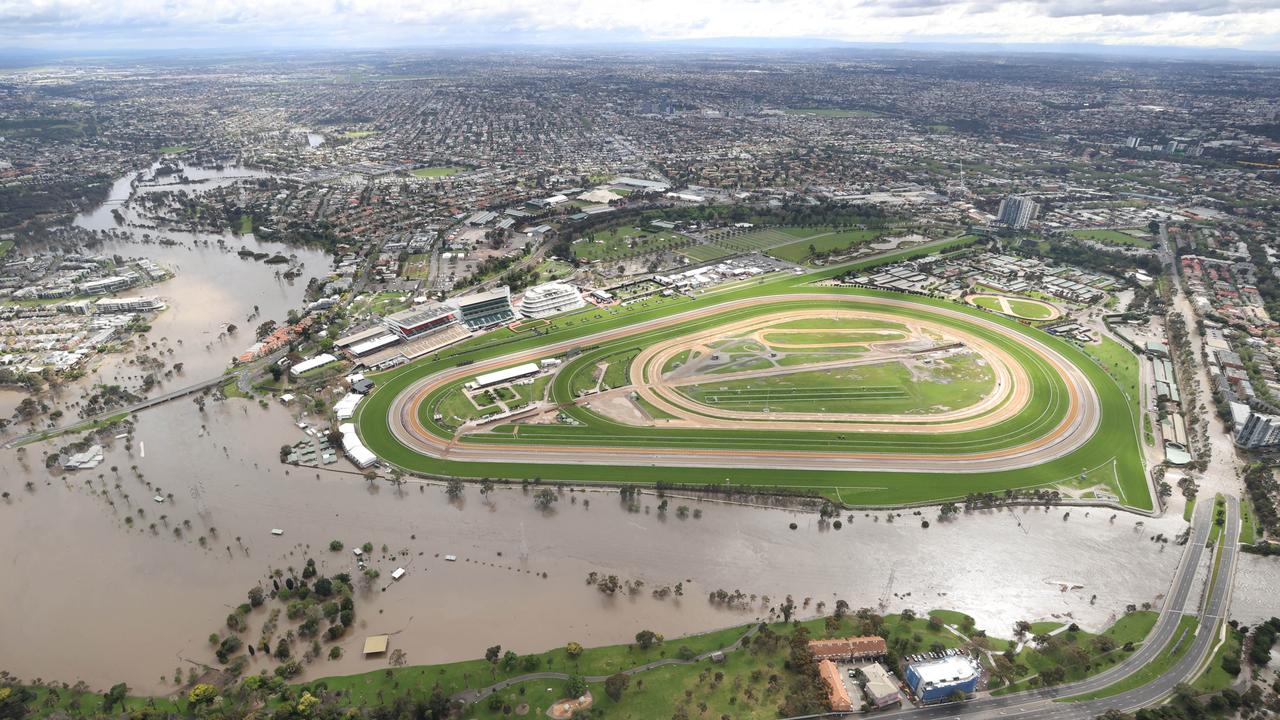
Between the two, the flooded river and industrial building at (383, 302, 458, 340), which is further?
industrial building at (383, 302, 458, 340)

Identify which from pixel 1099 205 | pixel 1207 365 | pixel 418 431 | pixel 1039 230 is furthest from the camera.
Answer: pixel 1099 205

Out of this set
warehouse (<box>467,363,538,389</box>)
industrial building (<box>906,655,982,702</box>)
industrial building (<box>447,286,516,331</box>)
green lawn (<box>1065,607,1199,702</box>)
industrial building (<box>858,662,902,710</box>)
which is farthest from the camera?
industrial building (<box>447,286,516,331</box>)

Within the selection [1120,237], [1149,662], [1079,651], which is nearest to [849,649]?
[1079,651]

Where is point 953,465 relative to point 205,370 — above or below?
below

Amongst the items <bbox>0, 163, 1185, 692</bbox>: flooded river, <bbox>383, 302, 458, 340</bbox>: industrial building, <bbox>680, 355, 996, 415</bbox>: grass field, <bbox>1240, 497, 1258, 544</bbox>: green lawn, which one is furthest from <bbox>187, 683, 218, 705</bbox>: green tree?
<bbox>1240, 497, 1258, 544</bbox>: green lawn

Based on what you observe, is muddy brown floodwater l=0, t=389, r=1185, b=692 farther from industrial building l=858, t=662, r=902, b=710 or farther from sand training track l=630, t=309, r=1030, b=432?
sand training track l=630, t=309, r=1030, b=432

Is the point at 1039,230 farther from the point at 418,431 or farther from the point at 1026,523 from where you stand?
the point at 418,431

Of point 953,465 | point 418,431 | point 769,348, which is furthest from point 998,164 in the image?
point 418,431
